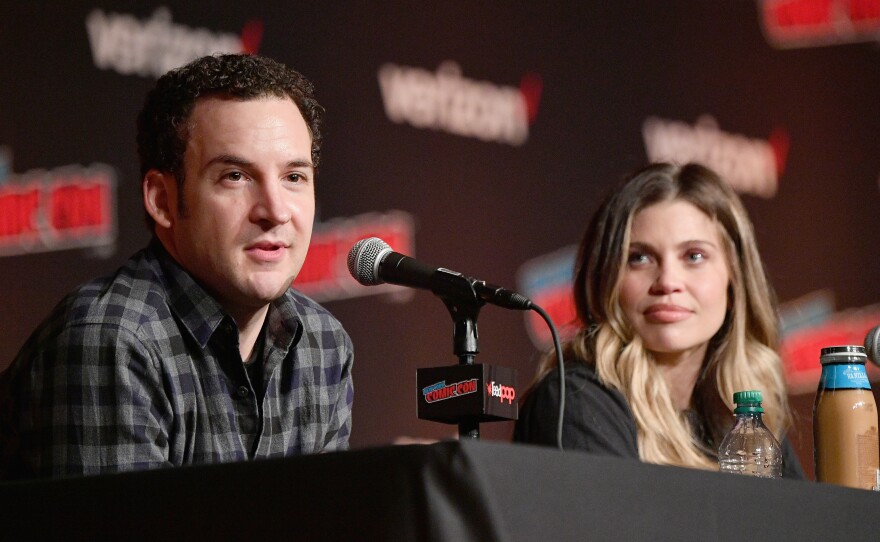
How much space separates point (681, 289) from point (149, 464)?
4.42 ft

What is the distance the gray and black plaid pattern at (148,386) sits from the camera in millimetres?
1527

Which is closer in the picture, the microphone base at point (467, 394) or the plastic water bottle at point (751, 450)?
the microphone base at point (467, 394)

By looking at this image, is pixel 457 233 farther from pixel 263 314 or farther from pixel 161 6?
pixel 263 314

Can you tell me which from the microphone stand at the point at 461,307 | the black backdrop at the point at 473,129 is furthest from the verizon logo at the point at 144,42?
the microphone stand at the point at 461,307

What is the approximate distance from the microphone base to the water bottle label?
2.09ft

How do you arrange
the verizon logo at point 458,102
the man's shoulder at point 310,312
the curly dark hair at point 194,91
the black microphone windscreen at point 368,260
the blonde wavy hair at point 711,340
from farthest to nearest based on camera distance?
the verizon logo at point 458,102 < the blonde wavy hair at point 711,340 < the man's shoulder at point 310,312 < the curly dark hair at point 194,91 < the black microphone windscreen at point 368,260

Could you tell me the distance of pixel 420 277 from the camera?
4.63 ft

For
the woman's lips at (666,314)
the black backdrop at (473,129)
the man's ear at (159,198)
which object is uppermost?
the black backdrop at (473,129)

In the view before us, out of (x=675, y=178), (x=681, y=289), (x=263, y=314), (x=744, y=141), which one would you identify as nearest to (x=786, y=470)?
(x=681, y=289)

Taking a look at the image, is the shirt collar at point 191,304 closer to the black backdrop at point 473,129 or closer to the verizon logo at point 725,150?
the black backdrop at point 473,129

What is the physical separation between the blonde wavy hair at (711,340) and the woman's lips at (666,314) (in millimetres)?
57

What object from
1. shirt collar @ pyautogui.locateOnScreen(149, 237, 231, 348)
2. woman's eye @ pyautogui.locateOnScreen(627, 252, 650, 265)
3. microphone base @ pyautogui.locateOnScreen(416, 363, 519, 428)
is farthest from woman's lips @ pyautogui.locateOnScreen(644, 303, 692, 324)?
microphone base @ pyautogui.locateOnScreen(416, 363, 519, 428)

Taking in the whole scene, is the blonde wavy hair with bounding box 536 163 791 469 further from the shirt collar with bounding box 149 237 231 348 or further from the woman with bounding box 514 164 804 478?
the shirt collar with bounding box 149 237 231 348

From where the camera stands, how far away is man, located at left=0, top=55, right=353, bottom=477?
1542mm
